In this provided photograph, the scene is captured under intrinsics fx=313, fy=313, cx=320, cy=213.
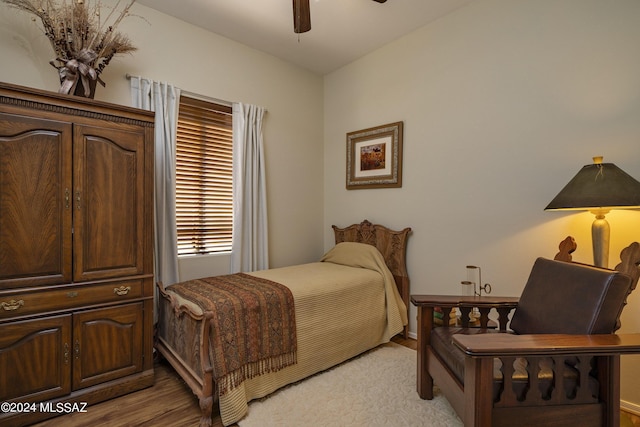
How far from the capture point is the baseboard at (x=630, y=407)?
6.27 ft

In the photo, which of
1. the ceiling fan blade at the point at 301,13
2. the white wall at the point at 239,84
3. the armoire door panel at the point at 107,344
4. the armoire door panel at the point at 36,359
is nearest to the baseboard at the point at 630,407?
the white wall at the point at 239,84

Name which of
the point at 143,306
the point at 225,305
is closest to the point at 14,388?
the point at 143,306

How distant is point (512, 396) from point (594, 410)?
0.37 metres

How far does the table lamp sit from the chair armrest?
666 mm

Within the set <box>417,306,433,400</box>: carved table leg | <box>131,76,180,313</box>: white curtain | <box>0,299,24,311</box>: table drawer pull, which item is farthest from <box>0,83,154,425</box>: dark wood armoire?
<box>417,306,433,400</box>: carved table leg

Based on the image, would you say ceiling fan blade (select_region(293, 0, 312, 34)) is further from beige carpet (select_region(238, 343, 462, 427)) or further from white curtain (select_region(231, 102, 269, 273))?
beige carpet (select_region(238, 343, 462, 427))

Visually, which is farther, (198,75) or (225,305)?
(198,75)

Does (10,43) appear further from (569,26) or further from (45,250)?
(569,26)

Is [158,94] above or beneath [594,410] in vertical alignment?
above

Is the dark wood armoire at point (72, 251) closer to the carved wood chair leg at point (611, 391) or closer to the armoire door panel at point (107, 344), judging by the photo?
the armoire door panel at point (107, 344)

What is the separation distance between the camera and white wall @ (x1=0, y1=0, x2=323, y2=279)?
218cm

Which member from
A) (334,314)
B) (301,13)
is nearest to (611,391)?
(334,314)

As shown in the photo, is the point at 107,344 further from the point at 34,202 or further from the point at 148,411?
the point at 34,202

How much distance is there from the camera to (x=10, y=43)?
6.87 ft
